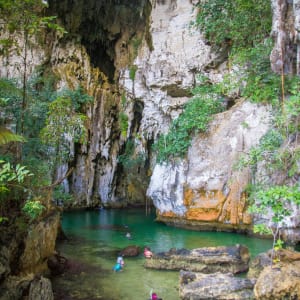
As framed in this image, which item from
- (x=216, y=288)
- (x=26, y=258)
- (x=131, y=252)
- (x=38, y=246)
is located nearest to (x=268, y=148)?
(x=131, y=252)

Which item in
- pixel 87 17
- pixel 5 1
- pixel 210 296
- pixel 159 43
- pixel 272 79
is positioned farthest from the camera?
pixel 87 17

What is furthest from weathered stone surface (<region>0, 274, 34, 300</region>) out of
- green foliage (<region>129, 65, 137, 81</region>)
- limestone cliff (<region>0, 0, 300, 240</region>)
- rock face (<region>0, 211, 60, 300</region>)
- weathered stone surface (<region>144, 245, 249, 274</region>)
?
green foliage (<region>129, 65, 137, 81</region>)

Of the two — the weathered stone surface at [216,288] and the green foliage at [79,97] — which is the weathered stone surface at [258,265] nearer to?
the weathered stone surface at [216,288]

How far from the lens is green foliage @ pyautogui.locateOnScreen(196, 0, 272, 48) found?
48.5 feet

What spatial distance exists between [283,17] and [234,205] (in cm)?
709

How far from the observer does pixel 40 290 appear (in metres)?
5.88

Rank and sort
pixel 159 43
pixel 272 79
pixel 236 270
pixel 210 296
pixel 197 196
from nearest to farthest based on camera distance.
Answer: pixel 210 296
pixel 236 270
pixel 272 79
pixel 197 196
pixel 159 43

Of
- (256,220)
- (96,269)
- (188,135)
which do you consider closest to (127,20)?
(188,135)

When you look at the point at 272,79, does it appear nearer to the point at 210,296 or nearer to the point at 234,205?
the point at 234,205

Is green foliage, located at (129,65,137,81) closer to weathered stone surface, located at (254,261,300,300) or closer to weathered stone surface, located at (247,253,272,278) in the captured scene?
weathered stone surface, located at (247,253,272,278)

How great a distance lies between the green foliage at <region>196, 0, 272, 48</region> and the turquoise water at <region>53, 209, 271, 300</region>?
8.49 metres

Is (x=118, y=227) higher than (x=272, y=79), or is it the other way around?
(x=272, y=79)

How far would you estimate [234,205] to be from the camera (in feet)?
46.9

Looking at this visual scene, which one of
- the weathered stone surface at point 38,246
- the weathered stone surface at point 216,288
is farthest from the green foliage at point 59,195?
the weathered stone surface at point 216,288
